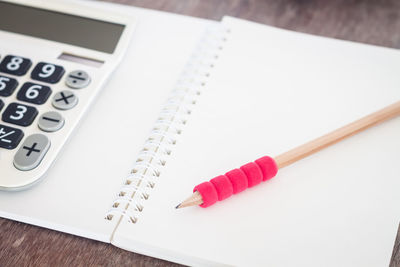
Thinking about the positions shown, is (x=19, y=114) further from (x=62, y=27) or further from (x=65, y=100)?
(x=62, y=27)

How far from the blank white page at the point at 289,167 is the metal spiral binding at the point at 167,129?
1 cm

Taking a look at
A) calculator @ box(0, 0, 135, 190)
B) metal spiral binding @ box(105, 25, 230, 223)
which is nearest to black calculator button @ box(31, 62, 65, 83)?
calculator @ box(0, 0, 135, 190)

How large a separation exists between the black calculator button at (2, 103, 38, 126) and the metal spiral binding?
0.47 feet

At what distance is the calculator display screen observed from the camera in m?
0.64

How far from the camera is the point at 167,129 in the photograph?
55 centimetres

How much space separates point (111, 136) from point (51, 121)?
75mm

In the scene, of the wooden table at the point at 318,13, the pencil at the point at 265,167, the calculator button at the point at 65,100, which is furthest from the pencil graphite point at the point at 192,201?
the wooden table at the point at 318,13

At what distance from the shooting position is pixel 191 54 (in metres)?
0.66

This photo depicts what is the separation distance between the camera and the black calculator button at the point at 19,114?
529mm

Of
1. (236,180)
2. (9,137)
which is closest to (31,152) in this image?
(9,137)

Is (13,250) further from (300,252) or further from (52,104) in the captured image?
(300,252)

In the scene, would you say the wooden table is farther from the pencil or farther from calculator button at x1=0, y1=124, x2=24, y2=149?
calculator button at x1=0, y1=124, x2=24, y2=149

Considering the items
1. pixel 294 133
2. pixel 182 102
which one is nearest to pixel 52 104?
pixel 182 102

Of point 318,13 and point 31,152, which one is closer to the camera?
point 31,152
